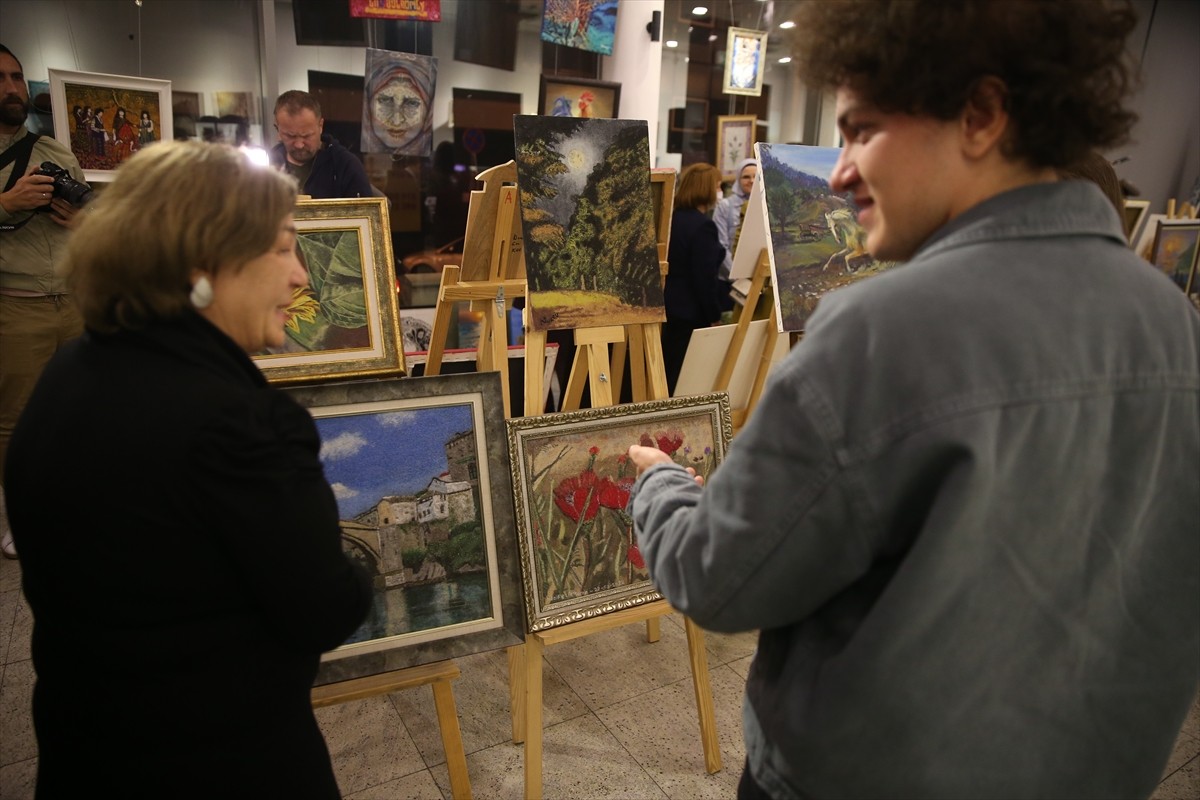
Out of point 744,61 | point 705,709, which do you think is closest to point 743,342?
point 705,709

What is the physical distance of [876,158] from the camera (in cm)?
78

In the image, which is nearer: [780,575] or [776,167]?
[780,575]

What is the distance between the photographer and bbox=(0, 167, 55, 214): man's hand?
256 centimetres

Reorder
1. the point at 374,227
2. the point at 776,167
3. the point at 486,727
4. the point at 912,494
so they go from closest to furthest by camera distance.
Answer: the point at 912,494 → the point at 374,227 → the point at 486,727 → the point at 776,167

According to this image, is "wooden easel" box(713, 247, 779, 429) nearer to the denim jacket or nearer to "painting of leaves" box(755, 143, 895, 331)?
"painting of leaves" box(755, 143, 895, 331)

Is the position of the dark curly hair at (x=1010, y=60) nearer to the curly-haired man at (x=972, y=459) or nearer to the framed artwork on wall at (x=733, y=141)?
the curly-haired man at (x=972, y=459)

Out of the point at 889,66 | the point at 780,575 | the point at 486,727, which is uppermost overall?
the point at 889,66

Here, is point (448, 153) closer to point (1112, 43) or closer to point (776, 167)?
point (776, 167)

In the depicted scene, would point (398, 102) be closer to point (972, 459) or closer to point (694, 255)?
point (694, 255)

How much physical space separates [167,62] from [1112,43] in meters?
4.21

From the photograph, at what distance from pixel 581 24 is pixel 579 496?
362cm

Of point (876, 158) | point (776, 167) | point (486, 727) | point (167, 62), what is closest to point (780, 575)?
point (876, 158)

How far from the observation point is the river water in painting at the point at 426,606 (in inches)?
61.6

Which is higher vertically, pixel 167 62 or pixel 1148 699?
pixel 167 62
